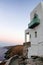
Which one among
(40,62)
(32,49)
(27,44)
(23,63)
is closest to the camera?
(40,62)

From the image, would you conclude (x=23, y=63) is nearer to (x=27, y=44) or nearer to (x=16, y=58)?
(x=16, y=58)

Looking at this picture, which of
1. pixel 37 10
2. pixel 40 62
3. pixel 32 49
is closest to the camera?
pixel 40 62

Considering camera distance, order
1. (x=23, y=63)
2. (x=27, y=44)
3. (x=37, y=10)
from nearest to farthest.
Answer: (x=23, y=63) → (x=37, y=10) → (x=27, y=44)

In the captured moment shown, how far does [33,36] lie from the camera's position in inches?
1045

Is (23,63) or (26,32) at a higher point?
(26,32)

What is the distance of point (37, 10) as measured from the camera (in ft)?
79.0

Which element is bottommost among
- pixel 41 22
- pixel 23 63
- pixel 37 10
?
pixel 23 63

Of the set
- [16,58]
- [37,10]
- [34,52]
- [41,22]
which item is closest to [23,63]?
[16,58]

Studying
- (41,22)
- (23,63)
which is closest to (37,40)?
(41,22)

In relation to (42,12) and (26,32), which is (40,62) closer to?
(42,12)

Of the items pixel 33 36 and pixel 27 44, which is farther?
pixel 27 44

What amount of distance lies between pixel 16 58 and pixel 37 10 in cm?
776

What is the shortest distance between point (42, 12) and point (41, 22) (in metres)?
1.43

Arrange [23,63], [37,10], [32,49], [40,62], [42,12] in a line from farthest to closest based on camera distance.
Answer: [32,49]
[37,10]
[42,12]
[23,63]
[40,62]
